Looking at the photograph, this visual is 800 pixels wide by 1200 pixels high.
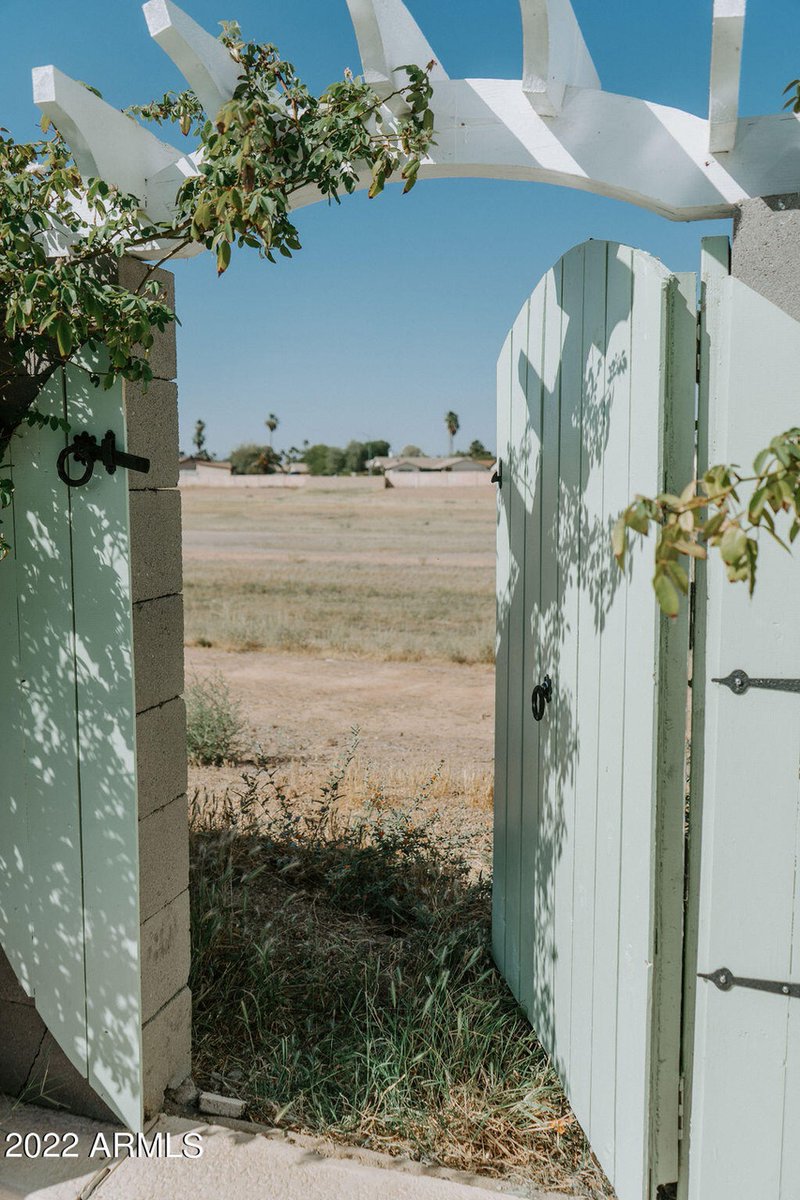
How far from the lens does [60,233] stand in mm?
2191

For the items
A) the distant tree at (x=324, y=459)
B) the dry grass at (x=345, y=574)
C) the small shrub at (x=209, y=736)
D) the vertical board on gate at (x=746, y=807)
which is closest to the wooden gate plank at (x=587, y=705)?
the vertical board on gate at (x=746, y=807)

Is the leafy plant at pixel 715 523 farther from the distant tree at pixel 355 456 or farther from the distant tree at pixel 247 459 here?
the distant tree at pixel 247 459

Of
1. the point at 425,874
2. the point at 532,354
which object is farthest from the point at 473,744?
the point at 532,354

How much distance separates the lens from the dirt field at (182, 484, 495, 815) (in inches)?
252

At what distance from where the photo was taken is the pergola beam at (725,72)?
1.65 m

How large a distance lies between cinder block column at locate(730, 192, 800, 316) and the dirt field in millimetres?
3613

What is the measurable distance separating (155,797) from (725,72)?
7.05 feet

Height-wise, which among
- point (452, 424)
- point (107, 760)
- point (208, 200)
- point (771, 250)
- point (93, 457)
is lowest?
point (107, 760)

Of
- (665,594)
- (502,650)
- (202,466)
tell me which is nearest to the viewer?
(665,594)

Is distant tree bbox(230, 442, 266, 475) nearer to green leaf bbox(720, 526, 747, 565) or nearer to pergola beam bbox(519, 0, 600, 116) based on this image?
pergola beam bbox(519, 0, 600, 116)

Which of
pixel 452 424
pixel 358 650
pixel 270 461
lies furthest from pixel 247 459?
pixel 358 650

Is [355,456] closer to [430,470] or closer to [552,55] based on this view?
[430,470]

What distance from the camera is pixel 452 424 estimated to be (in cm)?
9362

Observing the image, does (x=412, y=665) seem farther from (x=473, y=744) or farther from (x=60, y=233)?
Answer: (x=60, y=233)
